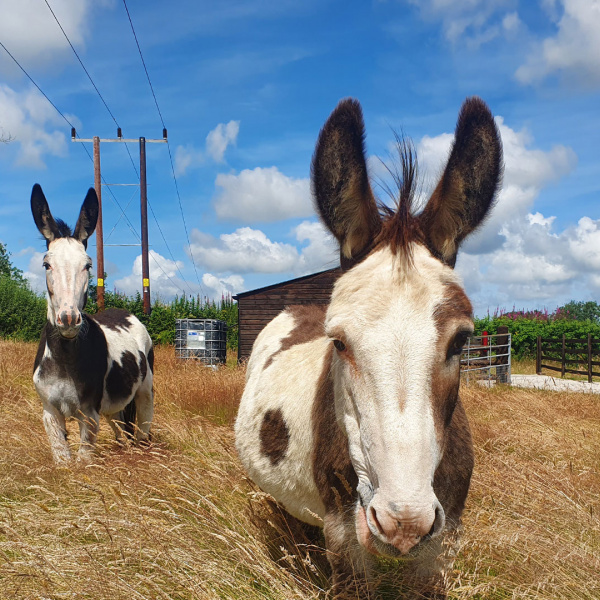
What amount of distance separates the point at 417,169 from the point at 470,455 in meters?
1.35

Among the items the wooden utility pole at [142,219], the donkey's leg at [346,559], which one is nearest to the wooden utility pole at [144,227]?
the wooden utility pole at [142,219]

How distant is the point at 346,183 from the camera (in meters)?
2.26

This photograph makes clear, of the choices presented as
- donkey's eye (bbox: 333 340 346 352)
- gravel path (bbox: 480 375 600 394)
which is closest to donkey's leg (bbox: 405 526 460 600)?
donkey's eye (bbox: 333 340 346 352)

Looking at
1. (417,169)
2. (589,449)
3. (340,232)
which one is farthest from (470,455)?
(589,449)

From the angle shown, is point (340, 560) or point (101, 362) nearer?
point (340, 560)

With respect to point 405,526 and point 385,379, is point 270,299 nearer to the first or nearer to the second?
point 385,379

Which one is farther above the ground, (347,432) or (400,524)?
(347,432)

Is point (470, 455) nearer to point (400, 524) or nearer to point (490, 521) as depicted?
point (400, 524)

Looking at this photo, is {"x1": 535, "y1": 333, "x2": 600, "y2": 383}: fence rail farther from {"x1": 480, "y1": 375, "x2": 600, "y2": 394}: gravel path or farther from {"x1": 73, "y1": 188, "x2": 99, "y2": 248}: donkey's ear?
{"x1": 73, "y1": 188, "x2": 99, "y2": 248}: donkey's ear

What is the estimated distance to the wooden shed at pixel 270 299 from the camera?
Answer: 19.8 m

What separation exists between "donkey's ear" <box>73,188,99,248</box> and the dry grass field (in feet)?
6.90

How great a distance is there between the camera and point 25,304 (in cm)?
2695

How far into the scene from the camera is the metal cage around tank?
1562 cm

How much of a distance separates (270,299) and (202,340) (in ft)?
15.8
